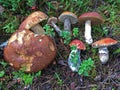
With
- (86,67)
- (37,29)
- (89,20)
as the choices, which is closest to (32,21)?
(37,29)

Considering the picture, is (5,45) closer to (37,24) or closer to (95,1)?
(37,24)

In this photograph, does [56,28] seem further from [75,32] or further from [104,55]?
[104,55]

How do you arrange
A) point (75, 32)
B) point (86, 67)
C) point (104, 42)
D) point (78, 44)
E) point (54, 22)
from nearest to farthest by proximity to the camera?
point (86, 67) → point (104, 42) → point (78, 44) → point (75, 32) → point (54, 22)

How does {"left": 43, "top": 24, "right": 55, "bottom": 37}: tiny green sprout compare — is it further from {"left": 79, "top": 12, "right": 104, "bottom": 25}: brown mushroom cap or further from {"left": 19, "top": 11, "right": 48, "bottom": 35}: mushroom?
{"left": 79, "top": 12, "right": 104, "bottom": 25}: brown mushroom cap

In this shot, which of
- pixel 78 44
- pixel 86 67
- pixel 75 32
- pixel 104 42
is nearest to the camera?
pixel 86 67

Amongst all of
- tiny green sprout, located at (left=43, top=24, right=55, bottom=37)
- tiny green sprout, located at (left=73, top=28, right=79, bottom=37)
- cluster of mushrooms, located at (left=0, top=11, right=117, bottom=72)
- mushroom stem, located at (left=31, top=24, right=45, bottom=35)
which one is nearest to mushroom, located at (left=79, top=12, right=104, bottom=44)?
cluster of mushrooms, located at (left=0, top=11, right=117, bottom=72)

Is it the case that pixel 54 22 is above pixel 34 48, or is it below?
above
